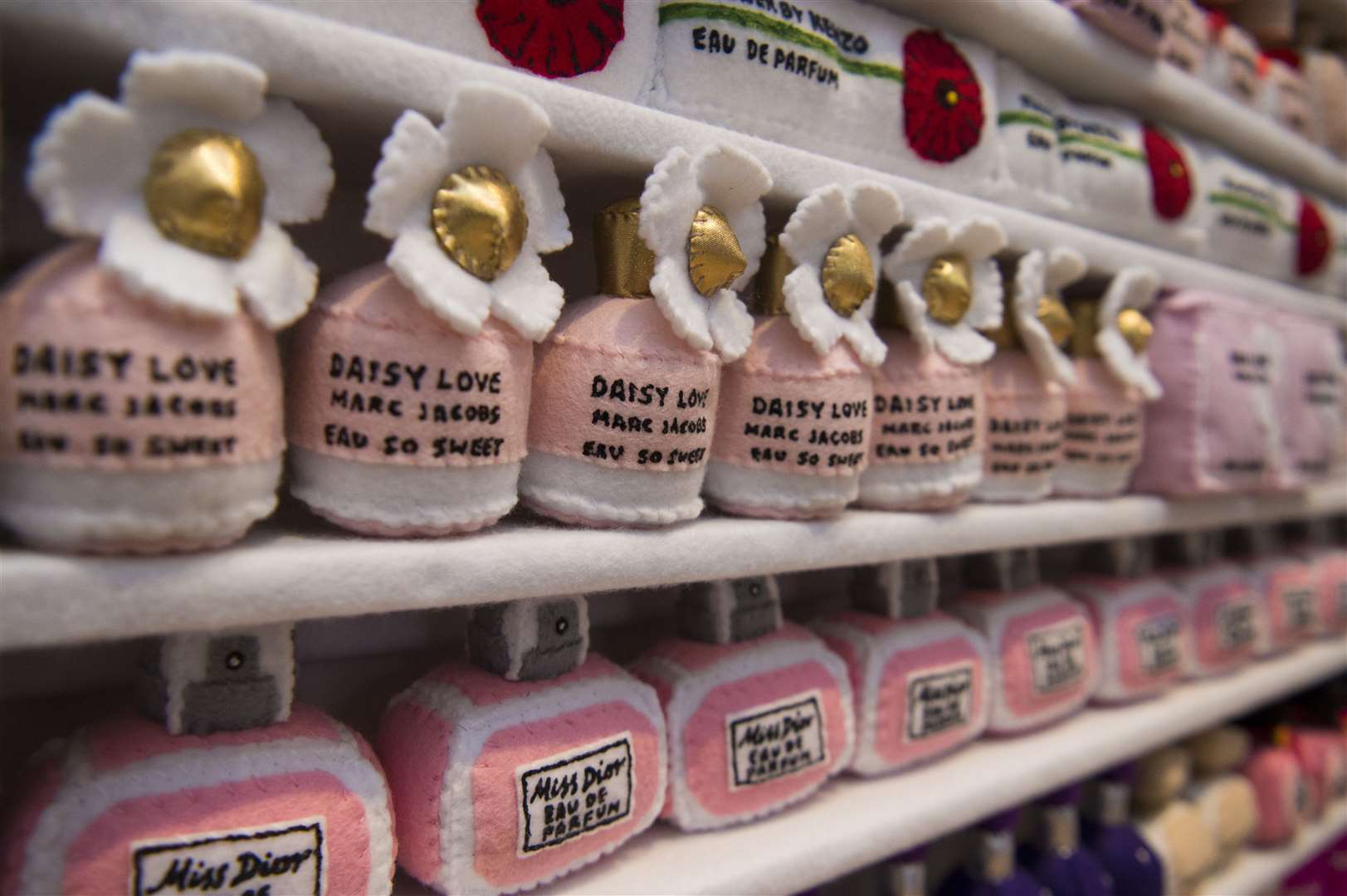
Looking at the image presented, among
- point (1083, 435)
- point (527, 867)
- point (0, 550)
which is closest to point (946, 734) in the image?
point (1083, 435)

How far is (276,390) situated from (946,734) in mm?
668

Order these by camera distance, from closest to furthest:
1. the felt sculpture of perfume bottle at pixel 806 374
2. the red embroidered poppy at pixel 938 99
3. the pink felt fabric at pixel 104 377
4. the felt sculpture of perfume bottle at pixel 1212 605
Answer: the pink felt fabric at pixel 104 377 → the felt sculpture of perfume bottle at pixel 806 374 → the red embroidered poppy at pixel 938 99 → the felt sculpture of perfume bottle at pixel 1212 605

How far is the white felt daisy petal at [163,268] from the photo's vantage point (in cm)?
40

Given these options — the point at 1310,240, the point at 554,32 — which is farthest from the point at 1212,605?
the point at 554,32

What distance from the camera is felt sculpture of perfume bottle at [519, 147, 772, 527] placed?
1.82 feet

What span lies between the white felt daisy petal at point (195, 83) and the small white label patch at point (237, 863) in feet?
1.22

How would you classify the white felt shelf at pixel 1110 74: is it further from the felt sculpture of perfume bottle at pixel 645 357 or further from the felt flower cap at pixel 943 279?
the felt sculpture of perfume bottle at pixel 645 357

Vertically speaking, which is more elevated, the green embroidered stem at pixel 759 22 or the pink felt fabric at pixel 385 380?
the green embroidered stem at pixel 759 22

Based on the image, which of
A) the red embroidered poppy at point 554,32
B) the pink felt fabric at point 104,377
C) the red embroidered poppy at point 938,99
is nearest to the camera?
the pink felt fabric at point 104,377

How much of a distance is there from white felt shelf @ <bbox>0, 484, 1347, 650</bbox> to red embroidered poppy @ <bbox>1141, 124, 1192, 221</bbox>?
44 centimetres

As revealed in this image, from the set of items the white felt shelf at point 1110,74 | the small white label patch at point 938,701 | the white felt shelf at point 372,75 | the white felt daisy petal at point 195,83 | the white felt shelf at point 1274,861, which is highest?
the white felt shelf at point 1110,74

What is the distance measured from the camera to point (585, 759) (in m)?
0.58

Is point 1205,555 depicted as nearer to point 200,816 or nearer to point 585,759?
point 585,759

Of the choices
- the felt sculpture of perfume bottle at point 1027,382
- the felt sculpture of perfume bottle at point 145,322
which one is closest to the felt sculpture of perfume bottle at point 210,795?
the felt sculpture of perfume bottle at point 145,322
